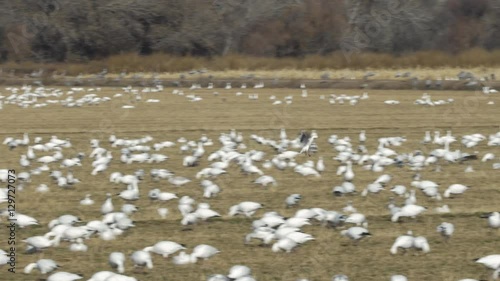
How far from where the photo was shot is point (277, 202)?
40.2 feet

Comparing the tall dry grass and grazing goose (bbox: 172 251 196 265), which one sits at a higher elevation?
grazing goose (bbox: 172 251 196 265)

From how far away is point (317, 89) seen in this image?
120 feet

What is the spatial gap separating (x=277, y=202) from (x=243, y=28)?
1906 inches

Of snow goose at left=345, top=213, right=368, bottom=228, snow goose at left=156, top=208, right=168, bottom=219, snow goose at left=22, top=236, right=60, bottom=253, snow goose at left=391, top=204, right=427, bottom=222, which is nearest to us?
snow goose at left=22, top=236, right=60, bottom=253

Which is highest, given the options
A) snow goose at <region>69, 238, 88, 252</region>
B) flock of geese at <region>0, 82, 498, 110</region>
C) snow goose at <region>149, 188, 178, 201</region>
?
snow goose at <region>69, 238, 88, 252</region>

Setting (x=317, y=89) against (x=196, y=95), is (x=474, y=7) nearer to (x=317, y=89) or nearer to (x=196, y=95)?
(x=317, y=89)

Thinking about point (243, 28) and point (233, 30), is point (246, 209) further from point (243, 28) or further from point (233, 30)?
point (243, 28)

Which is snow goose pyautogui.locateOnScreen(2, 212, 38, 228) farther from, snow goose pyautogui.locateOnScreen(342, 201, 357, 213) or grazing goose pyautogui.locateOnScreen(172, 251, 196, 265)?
snow goose pyautogui.locateOnScreen(342, 201, 357, 213)

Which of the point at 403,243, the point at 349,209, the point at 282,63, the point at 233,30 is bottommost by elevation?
the point at 282,63

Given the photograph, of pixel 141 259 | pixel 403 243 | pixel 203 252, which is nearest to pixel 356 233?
pixel 403 243

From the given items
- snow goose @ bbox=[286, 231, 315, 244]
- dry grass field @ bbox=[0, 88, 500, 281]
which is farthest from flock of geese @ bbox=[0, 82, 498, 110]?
snow goose @ bbox=[286, 231, 315, 244]

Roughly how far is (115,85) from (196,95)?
24.6 feet

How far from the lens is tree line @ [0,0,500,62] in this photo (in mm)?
56469

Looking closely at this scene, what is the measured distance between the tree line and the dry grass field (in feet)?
102
